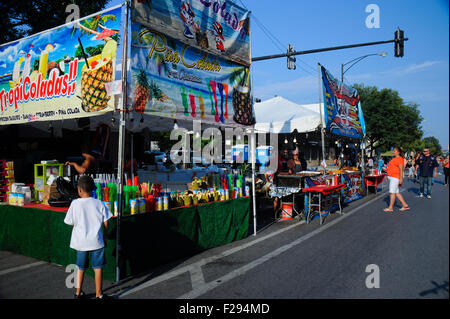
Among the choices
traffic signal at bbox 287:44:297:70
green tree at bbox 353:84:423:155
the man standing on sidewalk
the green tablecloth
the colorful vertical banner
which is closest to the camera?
the green tablecloth

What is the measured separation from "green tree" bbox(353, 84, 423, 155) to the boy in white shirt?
39.2m

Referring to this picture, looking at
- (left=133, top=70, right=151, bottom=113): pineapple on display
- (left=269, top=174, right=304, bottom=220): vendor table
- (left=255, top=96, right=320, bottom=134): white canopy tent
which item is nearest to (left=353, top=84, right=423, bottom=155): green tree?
(left=255, top=96, right=320, bottom=134): white canopy tent

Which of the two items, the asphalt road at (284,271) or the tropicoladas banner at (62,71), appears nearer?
the asphalt road at (284,271)

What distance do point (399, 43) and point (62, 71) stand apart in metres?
13.2

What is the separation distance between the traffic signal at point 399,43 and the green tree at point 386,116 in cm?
2645

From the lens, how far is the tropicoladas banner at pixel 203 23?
17.2ft

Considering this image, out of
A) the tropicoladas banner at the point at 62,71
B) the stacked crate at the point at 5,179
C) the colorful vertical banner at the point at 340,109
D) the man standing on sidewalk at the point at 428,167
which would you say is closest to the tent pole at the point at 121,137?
the tropicoladas banner at the point at 62,71

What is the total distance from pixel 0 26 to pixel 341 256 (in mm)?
15594

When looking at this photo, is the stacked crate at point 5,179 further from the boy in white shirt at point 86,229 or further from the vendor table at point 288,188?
the vendor table at point 288,188

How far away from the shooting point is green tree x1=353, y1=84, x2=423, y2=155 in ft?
126

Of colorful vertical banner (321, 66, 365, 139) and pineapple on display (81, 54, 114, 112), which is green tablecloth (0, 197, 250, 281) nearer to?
pineapple on display (81, 54, 114, 112)

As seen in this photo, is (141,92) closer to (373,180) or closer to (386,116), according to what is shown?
(373,180)
